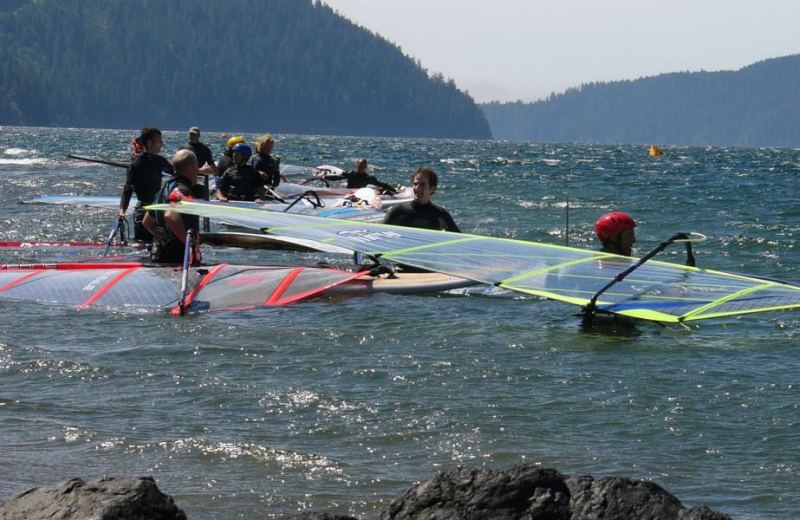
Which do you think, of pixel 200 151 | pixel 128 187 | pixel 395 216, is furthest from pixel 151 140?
pixel 200 151

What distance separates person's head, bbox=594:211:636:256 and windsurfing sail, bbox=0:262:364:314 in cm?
244

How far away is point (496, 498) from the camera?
4512 millimetres

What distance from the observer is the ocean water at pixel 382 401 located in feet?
19.7

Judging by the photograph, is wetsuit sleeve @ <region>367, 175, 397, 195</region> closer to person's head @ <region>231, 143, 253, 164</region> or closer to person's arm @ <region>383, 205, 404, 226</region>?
person's head @ <region>231, 143, 253, 164</region>

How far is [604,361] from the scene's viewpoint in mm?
8672

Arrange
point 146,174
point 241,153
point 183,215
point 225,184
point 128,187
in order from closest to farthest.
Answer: point 183,215 < point 146,174 < point 128,187 < point 225,184 < point 241,153

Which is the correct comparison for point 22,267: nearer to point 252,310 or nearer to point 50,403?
point 252,310

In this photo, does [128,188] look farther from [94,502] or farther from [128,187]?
[94,502]

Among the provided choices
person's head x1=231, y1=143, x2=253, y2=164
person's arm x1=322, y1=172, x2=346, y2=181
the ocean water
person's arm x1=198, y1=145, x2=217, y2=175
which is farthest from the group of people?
person's arm x1=322, y1=172, x2=346, y2=181

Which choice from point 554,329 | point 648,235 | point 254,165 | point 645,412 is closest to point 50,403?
point 645,412

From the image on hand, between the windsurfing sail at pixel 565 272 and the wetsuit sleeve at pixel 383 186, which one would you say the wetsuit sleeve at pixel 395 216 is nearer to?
the windsurfing sail at pixel 565 272

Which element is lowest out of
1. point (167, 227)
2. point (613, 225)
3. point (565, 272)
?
point (565, 272)

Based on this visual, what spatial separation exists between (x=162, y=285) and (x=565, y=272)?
11.7 ft

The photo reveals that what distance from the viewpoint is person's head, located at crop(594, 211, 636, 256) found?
32.7 ft
